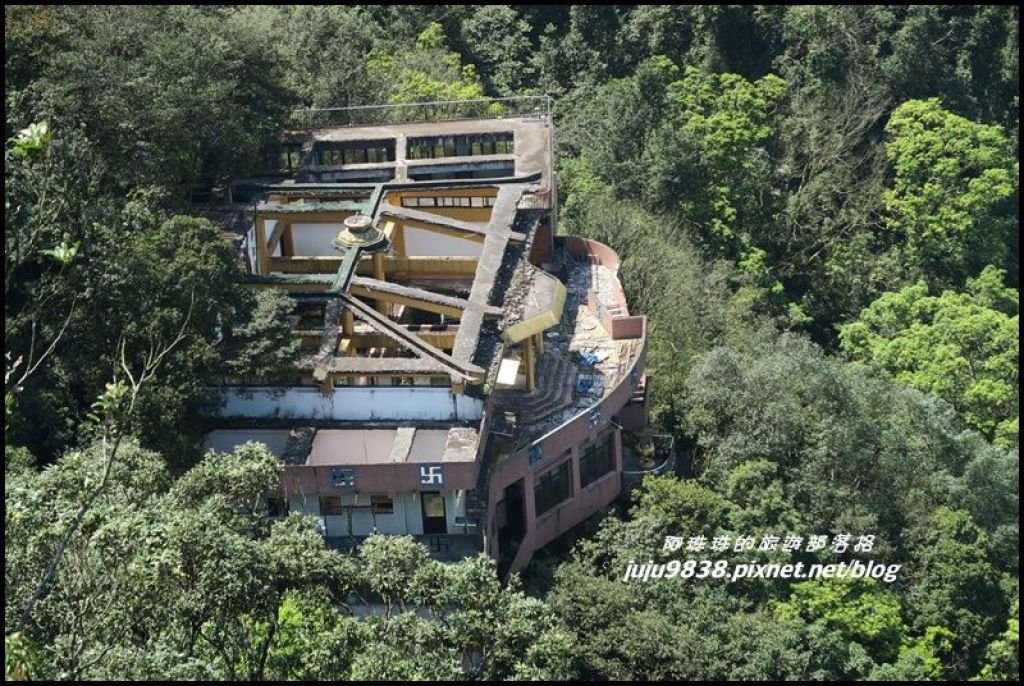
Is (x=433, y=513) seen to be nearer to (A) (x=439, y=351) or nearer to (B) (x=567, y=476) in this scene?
(A) (x=439, y=351)

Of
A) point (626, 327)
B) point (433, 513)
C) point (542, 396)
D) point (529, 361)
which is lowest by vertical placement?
point (433, 513)

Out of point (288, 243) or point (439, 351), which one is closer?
point (439, 351)

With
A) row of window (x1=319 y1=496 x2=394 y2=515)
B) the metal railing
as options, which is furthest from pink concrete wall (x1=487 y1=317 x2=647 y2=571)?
the metal railing

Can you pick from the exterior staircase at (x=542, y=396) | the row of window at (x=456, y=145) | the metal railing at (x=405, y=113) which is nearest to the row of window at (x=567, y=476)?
the exterior staircase at (x=542, y=396)


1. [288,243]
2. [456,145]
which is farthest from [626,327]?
[288,243]

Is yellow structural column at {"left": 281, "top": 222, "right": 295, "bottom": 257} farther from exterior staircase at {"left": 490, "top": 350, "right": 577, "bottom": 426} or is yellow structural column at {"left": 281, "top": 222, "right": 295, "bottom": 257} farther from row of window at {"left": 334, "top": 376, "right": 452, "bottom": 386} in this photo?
row of window at {"left": 334, "top": 376, "right": 452, "bottom": 386}

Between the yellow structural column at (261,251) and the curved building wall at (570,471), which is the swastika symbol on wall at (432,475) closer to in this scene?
the curved building wall at (570,471)

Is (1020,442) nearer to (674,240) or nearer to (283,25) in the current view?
(674,240)

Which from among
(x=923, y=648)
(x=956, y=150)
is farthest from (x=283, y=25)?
(x=923, y=648)
